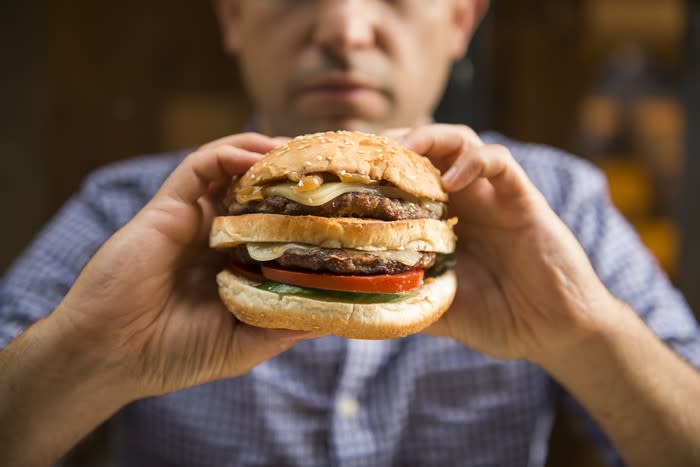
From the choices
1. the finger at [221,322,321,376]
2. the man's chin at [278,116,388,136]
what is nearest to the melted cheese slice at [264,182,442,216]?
the finger at [221,322,321,376]

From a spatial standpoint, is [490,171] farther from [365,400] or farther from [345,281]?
[365,400]

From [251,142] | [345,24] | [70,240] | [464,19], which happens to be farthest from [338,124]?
[70,240]

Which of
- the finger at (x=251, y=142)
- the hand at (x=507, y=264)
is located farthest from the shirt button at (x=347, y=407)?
the finger at (x=251, y=142)

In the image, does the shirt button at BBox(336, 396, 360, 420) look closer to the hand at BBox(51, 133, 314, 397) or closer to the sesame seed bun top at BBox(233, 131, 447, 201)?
the hand at BBox(51, 133, 314, 397)

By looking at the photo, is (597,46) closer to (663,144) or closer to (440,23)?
(663,144)

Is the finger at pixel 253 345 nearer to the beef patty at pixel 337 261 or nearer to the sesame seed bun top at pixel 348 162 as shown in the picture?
the beef patty at pixel 337 261

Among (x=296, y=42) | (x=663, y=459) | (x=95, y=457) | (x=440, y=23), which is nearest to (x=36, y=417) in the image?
(x=95, y=457)
